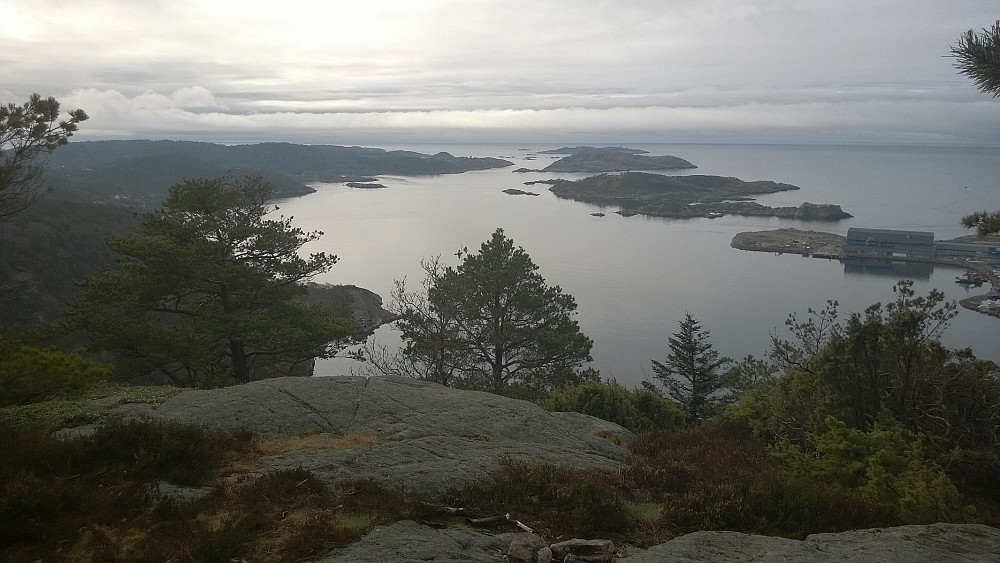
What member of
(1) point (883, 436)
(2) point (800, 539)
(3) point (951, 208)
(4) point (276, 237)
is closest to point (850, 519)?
(2) point (800, 539)

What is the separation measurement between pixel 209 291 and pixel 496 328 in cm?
809

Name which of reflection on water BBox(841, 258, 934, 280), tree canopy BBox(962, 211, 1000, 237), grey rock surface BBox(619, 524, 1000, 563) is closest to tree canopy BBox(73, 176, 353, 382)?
grey rock surface BBox(619, 524, 1000, 563)

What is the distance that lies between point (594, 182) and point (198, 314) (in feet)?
354

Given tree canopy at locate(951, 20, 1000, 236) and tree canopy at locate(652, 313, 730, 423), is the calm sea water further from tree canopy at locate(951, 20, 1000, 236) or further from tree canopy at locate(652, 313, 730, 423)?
tree canopy at locate(951, 20, 1000, 236)

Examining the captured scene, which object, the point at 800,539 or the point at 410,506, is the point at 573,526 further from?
the point at 800,539

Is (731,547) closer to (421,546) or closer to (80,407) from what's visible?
(421,546)

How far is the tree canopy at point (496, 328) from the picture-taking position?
18.0 m

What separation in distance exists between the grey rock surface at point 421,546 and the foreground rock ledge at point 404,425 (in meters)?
0.96

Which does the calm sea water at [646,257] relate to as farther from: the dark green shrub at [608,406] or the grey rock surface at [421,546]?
the grey rock surface at [421,546]

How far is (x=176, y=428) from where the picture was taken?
6.41 meters

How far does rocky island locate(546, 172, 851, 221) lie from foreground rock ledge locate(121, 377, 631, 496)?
8021cm

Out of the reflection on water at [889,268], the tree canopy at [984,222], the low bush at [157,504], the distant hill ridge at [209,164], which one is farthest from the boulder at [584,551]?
the distant hill ridge at [209,164]

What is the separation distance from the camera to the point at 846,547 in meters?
4.88

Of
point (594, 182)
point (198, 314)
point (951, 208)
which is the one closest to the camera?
point (198, 314)
